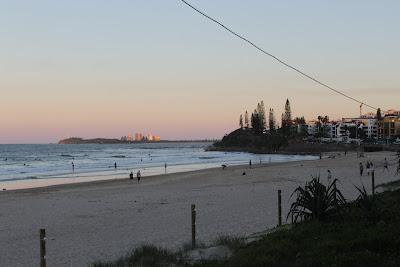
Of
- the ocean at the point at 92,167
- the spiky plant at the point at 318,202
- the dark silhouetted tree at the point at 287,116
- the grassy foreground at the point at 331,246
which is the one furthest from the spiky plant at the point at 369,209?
the dark silhouetted tree at the point at 287,116

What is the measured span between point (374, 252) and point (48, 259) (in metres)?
7.50

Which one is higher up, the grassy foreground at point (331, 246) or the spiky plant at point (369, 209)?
the spiky plant at point (369, 209)

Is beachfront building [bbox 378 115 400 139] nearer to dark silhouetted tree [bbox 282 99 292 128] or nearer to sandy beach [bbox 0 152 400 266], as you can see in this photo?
dark silhouetted tree [bbox 282 99 292 128]

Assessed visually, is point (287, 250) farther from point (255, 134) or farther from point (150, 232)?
point (255, 134)

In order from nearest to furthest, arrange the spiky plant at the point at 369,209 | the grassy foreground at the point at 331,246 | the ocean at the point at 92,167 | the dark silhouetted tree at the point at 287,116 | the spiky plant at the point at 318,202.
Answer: the grassy foreground at the point at 331,246 < the spiky plant at the point at 369,209 < the spiky plant at the point at 318,202 < the ocean at the point at 92,167 < the dark silhouetted tree at the point at 287,116

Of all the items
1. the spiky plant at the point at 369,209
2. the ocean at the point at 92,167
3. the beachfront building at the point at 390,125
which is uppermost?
the beachfront building at the point at 390,125

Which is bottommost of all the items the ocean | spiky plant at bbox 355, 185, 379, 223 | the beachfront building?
the ocean

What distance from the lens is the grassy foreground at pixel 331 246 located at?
23.9 feet

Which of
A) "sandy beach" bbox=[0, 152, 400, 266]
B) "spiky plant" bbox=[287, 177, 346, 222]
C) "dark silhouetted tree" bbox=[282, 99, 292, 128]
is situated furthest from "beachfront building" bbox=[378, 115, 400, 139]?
"spiky plant" bbox=[287, 177, 346, 222]

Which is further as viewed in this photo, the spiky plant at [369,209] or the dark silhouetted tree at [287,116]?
the dark silhouetted tree at [287,116]

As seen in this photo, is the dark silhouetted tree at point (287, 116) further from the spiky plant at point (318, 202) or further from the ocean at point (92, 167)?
the spiky plant at point (318, 202)

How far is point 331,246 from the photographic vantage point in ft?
26.1

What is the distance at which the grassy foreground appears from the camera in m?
7.27

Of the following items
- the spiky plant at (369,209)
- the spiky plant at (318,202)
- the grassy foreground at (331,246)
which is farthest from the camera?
the spiky plant at (318,202)
